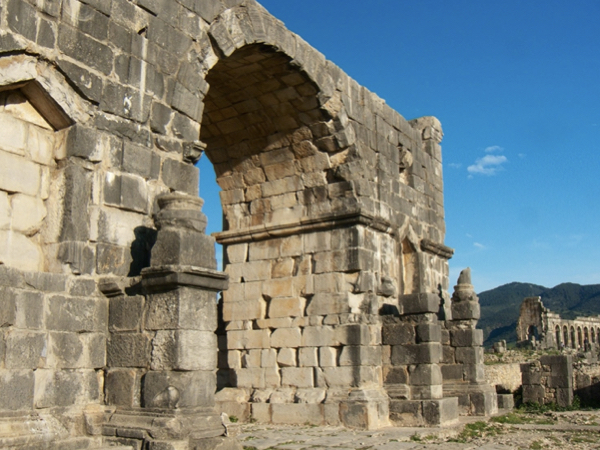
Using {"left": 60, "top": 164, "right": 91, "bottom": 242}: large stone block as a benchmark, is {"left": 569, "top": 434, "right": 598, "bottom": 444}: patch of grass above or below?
below

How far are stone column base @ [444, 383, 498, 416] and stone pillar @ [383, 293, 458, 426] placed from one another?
5.25 ft

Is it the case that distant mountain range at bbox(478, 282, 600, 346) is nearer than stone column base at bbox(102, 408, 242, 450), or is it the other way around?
stone column base at bbox(102, 408, 242, 450)

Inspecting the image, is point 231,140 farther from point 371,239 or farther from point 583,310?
point 583,310

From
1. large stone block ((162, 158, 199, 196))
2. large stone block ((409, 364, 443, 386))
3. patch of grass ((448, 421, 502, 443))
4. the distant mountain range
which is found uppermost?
the distant mountain range

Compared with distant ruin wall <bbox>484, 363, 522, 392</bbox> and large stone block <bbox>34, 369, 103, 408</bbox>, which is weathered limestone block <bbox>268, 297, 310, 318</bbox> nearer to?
large stone block <bbox>34, 369, 103, 408</bbox>

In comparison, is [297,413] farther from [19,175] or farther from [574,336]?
[574,336]

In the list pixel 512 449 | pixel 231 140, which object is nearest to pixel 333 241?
pixel 231 140

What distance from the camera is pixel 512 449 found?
27.7 ft

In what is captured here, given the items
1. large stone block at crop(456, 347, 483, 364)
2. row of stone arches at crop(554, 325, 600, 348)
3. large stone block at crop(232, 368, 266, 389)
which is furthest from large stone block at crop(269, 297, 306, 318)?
row of stone arches at crop(554, 325, 600, 348)

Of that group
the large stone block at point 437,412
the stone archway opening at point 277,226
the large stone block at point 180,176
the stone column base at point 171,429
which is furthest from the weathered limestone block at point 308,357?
the stone column base at point 171,429

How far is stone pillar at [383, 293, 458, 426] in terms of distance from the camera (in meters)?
10.1

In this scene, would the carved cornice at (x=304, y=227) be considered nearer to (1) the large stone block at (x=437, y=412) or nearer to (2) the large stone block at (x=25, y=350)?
(1) the large stone block at (x=437, y=412)

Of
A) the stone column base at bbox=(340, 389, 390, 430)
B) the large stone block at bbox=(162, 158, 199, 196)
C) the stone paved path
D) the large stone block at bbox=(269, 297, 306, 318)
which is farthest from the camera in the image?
the large stone block at bbox=(269, 297, 306, 318)

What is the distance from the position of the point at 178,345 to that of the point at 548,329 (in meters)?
37.1
